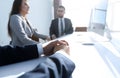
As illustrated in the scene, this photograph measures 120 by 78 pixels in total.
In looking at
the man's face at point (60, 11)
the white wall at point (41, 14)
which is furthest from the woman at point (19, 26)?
the white wall at point (41, 14)

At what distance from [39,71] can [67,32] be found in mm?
2744

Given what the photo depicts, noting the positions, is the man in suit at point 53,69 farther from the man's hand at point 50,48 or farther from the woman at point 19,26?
the woman at point 19,26

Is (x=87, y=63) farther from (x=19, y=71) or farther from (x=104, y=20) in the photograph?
(x=104, y=20)

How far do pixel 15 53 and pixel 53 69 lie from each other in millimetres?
671

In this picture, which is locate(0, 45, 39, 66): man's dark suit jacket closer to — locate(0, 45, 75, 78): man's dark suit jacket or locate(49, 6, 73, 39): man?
locate(0, 45, 75, 78): man's dark suit jacket

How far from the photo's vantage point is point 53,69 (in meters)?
0.56

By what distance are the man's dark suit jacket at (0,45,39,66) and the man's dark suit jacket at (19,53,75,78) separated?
1.91 ft

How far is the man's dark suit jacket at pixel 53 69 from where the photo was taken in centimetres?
52

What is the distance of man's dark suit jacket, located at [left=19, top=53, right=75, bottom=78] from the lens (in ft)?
1.69

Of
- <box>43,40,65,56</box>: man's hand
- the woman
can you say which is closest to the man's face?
the woman

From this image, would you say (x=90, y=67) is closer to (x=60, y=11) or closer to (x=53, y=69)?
(x=53, y=69)

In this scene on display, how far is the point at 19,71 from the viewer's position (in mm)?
1071

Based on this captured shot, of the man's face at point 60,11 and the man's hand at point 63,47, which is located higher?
the man's face at point 60,11

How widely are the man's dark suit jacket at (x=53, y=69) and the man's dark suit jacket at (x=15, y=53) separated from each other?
1.91 ft
